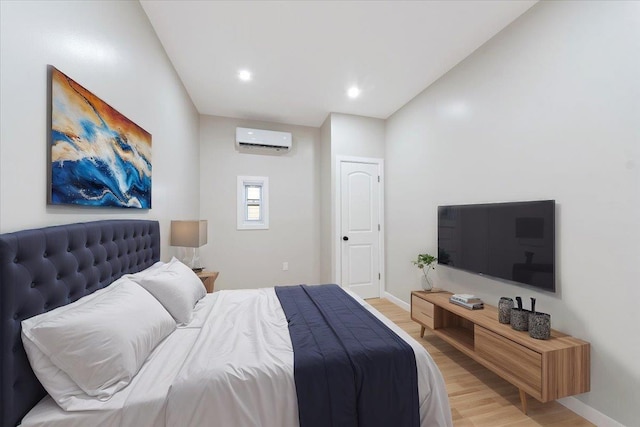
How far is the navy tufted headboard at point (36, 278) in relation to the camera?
0.91 m

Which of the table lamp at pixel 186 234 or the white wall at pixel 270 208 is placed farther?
the white wall at pixel 270 208

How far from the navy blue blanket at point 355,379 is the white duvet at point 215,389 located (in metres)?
0.06

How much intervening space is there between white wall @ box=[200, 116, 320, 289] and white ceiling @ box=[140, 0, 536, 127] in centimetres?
82

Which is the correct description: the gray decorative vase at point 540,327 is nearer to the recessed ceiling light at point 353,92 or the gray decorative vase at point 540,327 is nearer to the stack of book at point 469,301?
the stack of book at point 469,301

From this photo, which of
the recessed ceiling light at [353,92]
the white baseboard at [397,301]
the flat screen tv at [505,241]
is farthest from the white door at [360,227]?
the flat screen tv at [505,241]

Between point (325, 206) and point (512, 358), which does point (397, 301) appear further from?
point (512, 358)

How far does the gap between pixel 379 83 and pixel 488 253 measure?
2245 mm

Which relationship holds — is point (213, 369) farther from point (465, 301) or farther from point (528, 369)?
point (465, 301)

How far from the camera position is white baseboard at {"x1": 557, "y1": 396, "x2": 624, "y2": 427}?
5.18 ft

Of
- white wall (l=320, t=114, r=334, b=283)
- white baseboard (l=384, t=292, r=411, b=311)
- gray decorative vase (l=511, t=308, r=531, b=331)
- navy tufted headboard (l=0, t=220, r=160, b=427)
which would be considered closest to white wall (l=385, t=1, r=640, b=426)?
gray decorative vase (l=511, t=308, r=531, b=331)

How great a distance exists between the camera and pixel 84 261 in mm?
1322

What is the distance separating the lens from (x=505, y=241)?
2.13m

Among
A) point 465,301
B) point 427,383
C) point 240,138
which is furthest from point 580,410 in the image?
point 240,138

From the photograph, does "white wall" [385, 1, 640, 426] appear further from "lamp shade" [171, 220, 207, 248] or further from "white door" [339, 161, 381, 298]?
"lamp shade" [171, 220, 207, 248]
